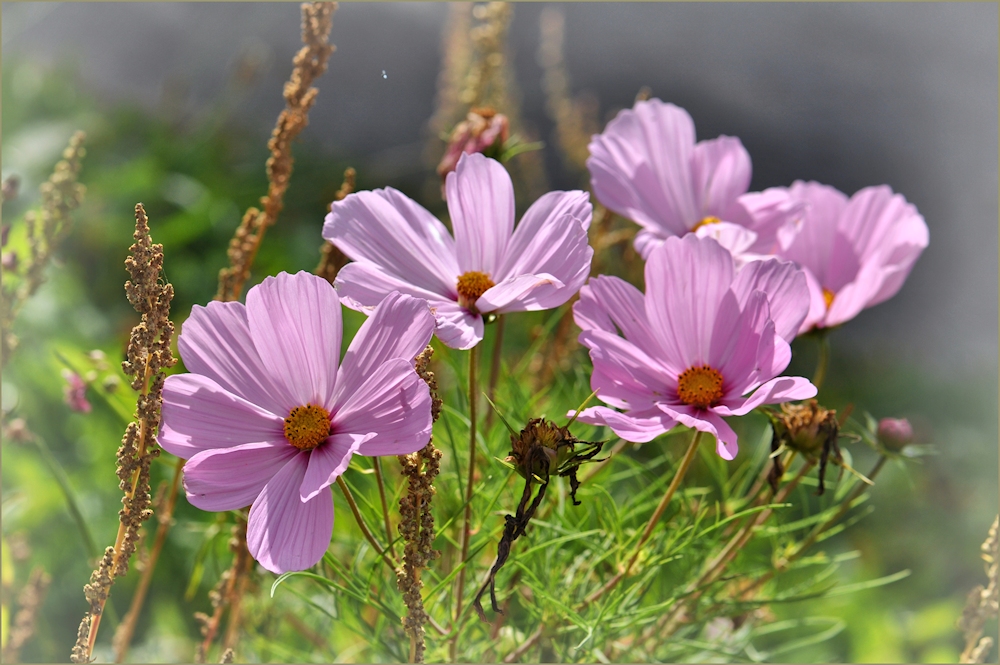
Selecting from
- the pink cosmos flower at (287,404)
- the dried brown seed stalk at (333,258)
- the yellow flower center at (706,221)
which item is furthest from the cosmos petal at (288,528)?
the yellow flower center at (706,221)

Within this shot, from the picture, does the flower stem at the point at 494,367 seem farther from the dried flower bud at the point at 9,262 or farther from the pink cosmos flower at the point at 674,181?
the dried flower bud at the point at 9,262

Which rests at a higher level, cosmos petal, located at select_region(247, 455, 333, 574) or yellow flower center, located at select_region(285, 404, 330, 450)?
A: yellow flower center, located at select_region(285, 404, 330, 450)

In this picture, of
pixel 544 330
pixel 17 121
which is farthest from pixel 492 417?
pixel 17 121

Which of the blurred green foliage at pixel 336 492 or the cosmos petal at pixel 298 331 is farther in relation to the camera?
the blurred green foliage at pixel 336 492

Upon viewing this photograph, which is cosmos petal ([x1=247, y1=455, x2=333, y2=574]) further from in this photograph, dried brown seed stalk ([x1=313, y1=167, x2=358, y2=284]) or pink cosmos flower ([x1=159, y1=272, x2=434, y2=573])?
dried brown seed stalk ([x1=313, y1=167, x2=358, y2=284])

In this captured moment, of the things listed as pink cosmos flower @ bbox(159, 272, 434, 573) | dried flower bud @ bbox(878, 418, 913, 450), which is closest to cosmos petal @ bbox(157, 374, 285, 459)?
pink cosmos flower @ bbox(159, 272, 434, 573)

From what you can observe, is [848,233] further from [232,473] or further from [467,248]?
[232,473]

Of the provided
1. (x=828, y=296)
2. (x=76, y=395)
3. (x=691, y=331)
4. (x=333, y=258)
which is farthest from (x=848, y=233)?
(x=76, y=395)
